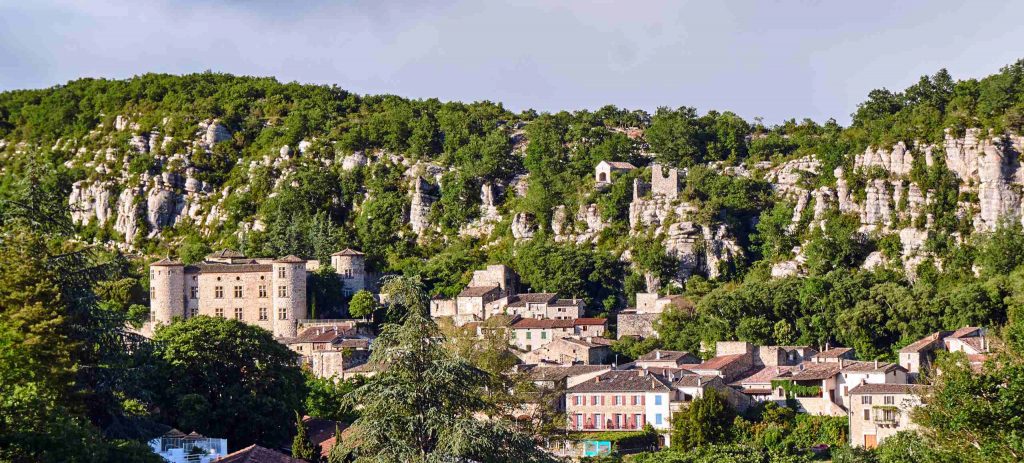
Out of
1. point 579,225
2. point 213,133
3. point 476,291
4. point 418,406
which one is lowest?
point 418,406

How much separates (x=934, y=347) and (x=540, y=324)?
21.9 meters

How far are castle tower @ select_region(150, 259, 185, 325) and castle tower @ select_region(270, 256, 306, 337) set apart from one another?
5.33 m

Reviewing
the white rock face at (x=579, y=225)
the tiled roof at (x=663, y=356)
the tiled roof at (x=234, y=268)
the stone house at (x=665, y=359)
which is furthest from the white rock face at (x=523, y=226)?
the tiled roof at (x=663, y=356)

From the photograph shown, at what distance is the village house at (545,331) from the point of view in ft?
285

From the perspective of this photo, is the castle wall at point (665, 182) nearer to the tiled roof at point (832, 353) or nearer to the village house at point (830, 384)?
the tiled roof at point (832, 353)

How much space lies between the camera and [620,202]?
338 feet

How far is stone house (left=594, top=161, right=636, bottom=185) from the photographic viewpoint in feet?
354

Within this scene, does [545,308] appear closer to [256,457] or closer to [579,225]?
[579,225]

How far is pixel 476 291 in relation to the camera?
94062mm

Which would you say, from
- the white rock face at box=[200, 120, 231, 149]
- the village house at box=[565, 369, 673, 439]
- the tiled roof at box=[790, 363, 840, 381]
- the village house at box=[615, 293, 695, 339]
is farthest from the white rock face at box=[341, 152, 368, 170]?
the tiled roof at box=[790, 363, 840, 381]

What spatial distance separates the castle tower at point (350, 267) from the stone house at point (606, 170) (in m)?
17.8

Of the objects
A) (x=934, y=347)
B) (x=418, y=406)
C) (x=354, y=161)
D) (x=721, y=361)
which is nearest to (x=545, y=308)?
(x=721, y=361)

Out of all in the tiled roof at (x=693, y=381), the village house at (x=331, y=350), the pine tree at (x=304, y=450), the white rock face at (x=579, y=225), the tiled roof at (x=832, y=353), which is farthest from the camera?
the white rock face at (x=579, y=225)

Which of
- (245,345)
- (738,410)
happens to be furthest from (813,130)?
(245,345)
